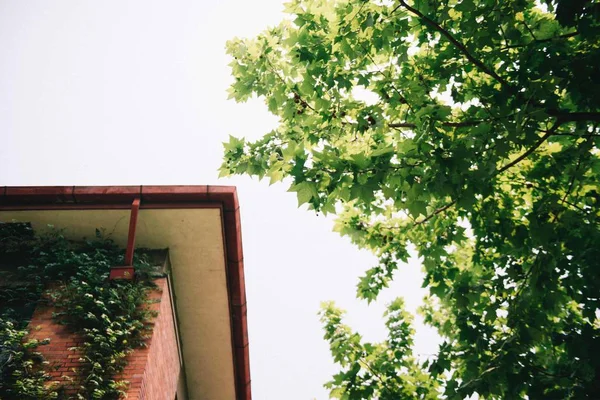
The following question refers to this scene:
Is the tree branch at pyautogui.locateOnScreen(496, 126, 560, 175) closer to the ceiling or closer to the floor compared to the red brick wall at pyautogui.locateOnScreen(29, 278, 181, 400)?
closer to the ceiling

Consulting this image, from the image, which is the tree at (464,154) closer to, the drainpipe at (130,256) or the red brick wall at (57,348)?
the drainpipe at (130,256)

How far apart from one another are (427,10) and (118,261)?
A: 473 centimetres

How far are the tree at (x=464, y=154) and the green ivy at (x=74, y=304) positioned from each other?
2.09m

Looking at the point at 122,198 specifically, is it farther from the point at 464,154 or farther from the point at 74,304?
the point at 464,154

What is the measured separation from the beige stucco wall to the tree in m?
1.48

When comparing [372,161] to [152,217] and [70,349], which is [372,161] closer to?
[152,217]

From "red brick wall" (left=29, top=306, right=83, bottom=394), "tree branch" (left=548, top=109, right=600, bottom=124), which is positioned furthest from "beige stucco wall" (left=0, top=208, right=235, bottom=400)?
"tree branch" (left=548, top=109, right=600, bottom=124)

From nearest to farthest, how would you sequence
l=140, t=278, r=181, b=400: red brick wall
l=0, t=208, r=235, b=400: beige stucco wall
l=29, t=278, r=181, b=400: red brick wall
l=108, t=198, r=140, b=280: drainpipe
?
l=29, t=278, r=181, b=400: red brick wall
l=140, t=278, r=181, b=400: red brick wall
l=108, t=198, r=140, b=280: drainpipe
l=0, t=208, r=235, b=400: beige stucco wall

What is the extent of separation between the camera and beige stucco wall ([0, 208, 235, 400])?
4.90 metres

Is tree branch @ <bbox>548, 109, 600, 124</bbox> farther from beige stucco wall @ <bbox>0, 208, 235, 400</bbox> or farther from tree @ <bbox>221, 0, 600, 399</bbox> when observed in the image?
beige stucco wall @ <bbox>0, 208, 235, 400</bbox>

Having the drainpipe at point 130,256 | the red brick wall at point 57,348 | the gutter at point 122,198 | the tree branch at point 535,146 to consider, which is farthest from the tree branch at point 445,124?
the red brick wall at point 57,348

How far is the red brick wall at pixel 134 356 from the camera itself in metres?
3.67

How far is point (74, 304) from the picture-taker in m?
4.14

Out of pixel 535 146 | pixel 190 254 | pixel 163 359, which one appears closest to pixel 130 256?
pixel 190 254
